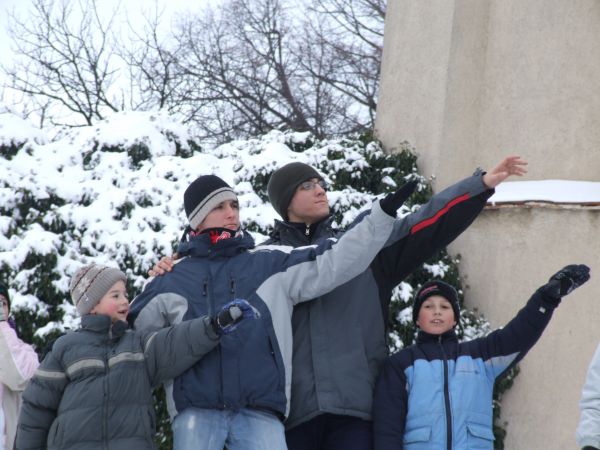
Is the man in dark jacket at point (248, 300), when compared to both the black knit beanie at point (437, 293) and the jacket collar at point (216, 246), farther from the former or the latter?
the black knit beanie at point (437, 293)

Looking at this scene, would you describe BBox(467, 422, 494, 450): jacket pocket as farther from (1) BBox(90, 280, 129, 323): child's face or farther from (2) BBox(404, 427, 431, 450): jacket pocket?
(1) BBox(90, 280, 129, 323): child's face

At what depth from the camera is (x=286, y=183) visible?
3.81 m

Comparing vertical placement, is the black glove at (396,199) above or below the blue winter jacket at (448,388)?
above

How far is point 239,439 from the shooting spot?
10.7 ft

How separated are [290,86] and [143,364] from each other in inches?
576

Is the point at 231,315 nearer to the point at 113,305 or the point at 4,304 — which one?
the point at 113,305

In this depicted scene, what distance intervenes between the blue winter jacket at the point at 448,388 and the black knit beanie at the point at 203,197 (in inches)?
38.4

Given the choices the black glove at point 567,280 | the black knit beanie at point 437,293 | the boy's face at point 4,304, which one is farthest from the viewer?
the boy's face at point 4,304

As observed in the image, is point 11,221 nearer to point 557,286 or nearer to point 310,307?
point 310,307

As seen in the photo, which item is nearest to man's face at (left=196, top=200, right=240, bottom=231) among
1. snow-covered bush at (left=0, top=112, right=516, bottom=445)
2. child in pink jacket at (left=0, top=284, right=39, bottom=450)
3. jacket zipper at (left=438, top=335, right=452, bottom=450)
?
jacket zipper at (left=438, top=335, right=452, bottom=450)

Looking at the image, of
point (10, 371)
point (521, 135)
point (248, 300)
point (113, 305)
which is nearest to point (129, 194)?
point (10, 371)

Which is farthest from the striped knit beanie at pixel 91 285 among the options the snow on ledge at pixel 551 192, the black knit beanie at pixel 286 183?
the snow on ledge at pixel 551 192

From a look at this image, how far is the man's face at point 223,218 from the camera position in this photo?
362 cm

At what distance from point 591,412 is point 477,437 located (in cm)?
52
